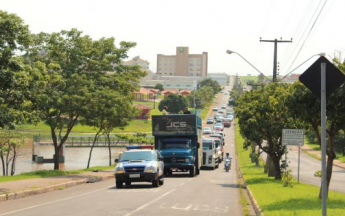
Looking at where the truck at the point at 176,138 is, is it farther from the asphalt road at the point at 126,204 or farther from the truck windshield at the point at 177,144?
the asphalt road at the point at 126,204

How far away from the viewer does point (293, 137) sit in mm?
27172

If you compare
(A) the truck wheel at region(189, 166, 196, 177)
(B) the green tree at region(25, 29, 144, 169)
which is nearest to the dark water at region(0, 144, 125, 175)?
(B) the green tree at region(25, 29, 144, 169)

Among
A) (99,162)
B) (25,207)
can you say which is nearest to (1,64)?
(25,207)

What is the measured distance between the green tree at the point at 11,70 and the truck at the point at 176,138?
47.6 feet

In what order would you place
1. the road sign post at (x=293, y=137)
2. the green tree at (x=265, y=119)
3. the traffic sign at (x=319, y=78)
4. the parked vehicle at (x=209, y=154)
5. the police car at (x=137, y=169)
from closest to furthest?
the traffic sign at (x=319, y=78) < the police car at (x=137, y=169) < the road sign post at (x=293, y=137) < the green tree at (x=265, y=119) < the parked vehicle at (x=209, y=154)

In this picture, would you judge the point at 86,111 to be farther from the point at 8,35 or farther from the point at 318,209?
the point at 318,209

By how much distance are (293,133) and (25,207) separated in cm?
1474

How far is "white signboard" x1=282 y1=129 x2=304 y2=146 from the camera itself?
1062 inches

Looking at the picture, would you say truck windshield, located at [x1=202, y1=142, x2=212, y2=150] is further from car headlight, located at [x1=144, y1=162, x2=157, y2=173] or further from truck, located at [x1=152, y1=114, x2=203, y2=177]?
car headlight, located at [x1=144, y1=162, x2=157, y2=173]

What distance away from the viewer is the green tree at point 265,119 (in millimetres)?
30125

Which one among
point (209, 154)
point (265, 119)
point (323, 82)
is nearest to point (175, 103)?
point (209, 154)

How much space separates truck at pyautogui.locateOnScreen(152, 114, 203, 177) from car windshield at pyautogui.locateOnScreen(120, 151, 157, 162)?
863cm

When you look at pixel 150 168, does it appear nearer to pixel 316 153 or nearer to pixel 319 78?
pixel 319 78

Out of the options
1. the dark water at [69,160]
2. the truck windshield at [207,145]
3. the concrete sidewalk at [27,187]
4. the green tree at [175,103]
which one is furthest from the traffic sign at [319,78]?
the green tree at [175,103]
